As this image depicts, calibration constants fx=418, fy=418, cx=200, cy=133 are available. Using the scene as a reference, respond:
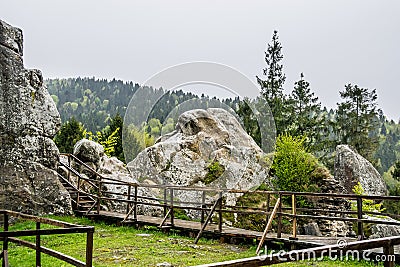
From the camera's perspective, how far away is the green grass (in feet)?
24.4

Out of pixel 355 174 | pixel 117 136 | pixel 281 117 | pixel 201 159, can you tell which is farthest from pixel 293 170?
pixel 281 117

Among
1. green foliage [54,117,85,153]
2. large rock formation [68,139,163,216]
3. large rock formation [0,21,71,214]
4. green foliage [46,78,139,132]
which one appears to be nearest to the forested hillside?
green foliage [54,117,85,153]

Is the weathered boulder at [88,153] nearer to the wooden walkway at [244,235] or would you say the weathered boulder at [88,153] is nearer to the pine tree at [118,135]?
the wooden walkway at [244,235]

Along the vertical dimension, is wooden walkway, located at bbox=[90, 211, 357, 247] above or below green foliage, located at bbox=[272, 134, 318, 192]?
below

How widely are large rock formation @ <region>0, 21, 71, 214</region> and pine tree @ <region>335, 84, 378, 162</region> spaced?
24604mm

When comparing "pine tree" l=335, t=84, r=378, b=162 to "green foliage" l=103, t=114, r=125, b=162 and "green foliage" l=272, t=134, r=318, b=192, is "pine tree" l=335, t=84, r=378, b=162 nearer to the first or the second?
"green foliage" l=272, t=134, r=318, b=192

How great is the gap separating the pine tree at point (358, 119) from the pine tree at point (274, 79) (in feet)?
16.9

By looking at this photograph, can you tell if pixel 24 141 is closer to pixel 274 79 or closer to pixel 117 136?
pixel 117 136

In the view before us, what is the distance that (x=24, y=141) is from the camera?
12773mm

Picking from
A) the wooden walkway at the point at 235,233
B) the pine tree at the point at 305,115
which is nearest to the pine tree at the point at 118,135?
the pine tree at the point at 305,115

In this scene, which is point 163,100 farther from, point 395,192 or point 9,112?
point 395,192

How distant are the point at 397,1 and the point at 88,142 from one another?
104 ft

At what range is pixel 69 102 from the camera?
254 ft

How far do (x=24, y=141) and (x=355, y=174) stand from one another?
15.1 meters
